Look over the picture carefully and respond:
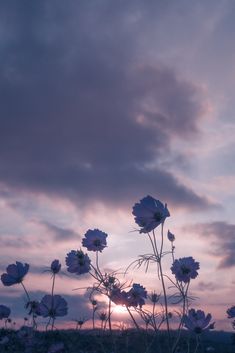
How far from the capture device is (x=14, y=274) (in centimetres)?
476

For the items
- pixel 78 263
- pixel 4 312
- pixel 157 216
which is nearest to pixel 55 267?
pixel 78 263

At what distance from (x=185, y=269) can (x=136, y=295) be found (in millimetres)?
472

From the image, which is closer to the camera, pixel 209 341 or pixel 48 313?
pixel 48 313

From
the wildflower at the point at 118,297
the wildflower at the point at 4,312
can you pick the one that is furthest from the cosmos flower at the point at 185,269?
the wildflower at the point at 4,312

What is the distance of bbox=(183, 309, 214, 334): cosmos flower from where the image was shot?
376 centimetres

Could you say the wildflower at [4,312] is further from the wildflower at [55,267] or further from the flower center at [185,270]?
the flower center at [185,270]

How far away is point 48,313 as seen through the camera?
4621 millimetres

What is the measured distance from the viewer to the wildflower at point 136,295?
364 centimetres

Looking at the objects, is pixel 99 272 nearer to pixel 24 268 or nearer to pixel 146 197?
pixel 146 197

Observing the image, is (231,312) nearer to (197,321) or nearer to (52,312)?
(197,321)

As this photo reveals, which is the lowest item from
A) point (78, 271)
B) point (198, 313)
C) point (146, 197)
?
point (198, 313)

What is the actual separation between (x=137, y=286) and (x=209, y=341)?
32.7ft

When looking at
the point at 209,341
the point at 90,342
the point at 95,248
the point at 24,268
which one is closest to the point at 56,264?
the point at 24,268

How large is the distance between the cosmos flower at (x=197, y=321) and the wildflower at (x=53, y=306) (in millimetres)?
1305
